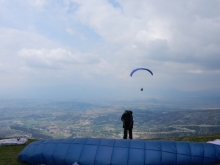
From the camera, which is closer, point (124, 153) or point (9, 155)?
point (124, 153)

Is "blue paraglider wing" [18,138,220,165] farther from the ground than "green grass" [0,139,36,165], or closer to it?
farther from the ground

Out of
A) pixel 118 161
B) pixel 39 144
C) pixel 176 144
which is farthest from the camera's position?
pixel 39 144

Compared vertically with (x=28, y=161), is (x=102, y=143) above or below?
above

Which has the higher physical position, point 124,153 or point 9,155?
point 124,153

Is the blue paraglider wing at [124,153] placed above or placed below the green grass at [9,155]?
above

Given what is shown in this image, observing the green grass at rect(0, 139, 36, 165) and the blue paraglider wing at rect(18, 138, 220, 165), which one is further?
the green grass at rect(0, 139, 36, 165)

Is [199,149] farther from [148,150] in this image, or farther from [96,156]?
[96,156]

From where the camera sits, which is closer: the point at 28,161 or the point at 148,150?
the point at 148,150

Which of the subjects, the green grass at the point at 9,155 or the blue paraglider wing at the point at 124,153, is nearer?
the blue paraglider wing at the point at 124,153

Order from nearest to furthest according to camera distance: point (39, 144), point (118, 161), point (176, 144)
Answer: point (118, 161) < point (176, 144) < point (39, 144)

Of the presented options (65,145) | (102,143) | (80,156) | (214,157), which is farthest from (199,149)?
(65,145)
